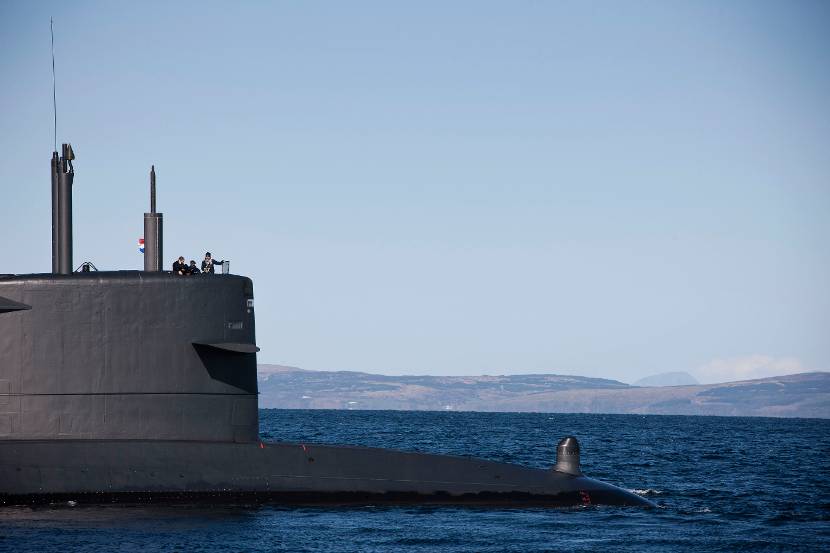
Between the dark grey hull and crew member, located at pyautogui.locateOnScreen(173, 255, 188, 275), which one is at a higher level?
crew member, located at pyautogui.locateOnScreen(173, 255, 188, 275)

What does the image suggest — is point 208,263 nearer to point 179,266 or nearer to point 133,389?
point 179,266

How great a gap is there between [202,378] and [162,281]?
202 centimetres

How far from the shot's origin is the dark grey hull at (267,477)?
22.2 meters

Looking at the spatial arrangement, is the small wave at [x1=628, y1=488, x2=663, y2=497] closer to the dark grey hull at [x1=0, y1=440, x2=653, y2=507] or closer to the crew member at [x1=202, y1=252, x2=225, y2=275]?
the dark grey hull at [x1=0, y1=440, x2=653, y2=507]

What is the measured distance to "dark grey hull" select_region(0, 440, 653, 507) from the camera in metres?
22.2

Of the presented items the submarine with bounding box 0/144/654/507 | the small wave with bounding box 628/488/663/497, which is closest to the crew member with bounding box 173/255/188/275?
the submarine with bounding box 0/144/654/507

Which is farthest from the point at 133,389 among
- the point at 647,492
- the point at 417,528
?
the point at 647,492

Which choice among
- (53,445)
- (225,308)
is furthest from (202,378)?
(53,445)

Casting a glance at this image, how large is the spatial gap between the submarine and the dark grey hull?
0.09 ft

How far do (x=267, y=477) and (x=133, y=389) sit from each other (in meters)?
3.12

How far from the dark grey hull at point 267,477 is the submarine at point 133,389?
0.03m

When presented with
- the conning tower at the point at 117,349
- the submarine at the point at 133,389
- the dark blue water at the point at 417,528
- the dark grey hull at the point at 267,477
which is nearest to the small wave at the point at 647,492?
the dark blue water at the point at 417,528

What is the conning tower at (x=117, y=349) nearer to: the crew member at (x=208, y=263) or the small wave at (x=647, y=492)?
the crew member at (x=208, y=263)

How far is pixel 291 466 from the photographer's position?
23969 millimetres
